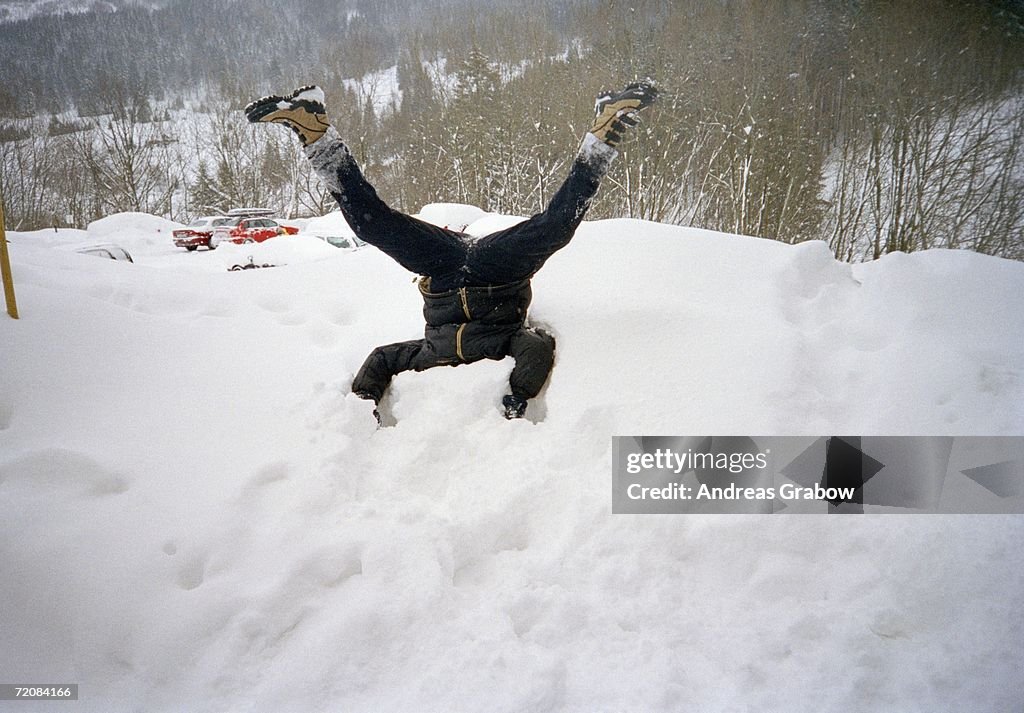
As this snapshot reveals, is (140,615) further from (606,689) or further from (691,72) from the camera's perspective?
(691,72)

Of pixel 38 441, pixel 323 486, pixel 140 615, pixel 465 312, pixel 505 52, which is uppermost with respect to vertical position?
pixel 505 52

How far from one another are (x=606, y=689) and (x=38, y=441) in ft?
6.05

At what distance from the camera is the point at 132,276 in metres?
3.17

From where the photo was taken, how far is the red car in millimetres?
16812

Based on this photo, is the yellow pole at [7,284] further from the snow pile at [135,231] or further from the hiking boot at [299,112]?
the snow pile at [135,231]

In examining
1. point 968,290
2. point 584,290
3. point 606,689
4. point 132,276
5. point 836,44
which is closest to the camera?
point 606,689

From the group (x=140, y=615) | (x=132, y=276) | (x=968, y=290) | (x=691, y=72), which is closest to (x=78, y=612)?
(x=140, y=615)

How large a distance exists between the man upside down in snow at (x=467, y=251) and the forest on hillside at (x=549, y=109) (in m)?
6.36

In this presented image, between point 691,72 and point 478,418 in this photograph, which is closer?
point 478,418

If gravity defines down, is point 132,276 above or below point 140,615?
above

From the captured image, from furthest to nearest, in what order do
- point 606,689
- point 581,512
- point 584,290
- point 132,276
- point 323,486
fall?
point 132,276 → point 584,290 → point 323,486 → point 581,512 → point 606,689

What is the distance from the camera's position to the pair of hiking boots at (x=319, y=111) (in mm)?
2105

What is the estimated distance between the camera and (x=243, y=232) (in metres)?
16.9

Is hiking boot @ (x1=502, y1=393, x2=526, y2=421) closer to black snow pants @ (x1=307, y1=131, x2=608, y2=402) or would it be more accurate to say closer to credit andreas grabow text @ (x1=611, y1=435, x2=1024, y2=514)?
black snow pants @ (x1=307, y1=131, x2=608, y2=402)
